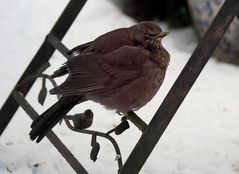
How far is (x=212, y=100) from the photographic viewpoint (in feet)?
8.81

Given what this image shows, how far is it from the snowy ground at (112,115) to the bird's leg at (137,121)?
0.48 meters

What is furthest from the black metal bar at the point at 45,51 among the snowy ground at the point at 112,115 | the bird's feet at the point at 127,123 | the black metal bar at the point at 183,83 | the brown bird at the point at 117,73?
the black metal bar at the point at 183,83

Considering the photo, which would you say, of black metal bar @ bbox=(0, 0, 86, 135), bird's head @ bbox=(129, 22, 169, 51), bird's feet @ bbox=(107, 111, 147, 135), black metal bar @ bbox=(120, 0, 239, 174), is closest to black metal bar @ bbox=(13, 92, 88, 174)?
black metal bar @ bbox=(0, 0, 86, 135)

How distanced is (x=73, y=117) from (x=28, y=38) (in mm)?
1348

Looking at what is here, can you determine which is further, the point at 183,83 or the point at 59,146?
the point at 59,146

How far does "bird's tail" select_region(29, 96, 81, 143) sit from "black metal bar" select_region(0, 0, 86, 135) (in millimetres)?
437

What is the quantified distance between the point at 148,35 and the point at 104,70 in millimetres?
169

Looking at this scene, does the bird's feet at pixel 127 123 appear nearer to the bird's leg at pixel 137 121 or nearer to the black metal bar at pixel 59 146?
the bird's leg at pixel 137 121

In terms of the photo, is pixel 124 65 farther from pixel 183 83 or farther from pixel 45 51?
pixel 45 51

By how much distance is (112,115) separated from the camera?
2.58 meters

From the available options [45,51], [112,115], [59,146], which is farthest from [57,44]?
[112,115]

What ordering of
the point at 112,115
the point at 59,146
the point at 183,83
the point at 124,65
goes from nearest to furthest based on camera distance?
the point at 183,83 < the point at 124,65 < the point at 59,146 < the point at 112,115

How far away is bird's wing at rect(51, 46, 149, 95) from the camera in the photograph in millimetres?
1652

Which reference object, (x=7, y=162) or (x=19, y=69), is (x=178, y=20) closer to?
(x=19, y=69)
